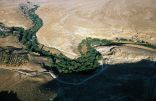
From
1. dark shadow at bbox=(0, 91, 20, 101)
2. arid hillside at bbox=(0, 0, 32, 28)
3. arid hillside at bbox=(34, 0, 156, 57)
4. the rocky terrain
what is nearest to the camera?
dark shadow at bbox=(0, 91, 20, 101)

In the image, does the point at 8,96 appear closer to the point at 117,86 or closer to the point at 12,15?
the point at 117,86

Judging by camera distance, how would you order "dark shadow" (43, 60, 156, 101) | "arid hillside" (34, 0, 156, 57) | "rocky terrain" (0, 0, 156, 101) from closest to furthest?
"dark shadow" (43, 60, 156, 101) < "rocky terrain" (0, 0, 156, 101) < "arid hillside" (34, 0, 156, 57)

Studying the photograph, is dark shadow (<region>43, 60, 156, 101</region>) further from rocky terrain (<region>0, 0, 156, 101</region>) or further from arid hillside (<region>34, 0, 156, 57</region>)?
arid hillside (<region>34, 0, 156, 57</region>)

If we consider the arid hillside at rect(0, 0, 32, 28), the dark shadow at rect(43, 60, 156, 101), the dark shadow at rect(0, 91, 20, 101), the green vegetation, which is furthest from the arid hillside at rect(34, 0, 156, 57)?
the dark shadow at rect(0, 91, 20, 101)

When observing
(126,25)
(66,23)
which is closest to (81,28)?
(66,23)

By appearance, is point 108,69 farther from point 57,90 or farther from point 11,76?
point 11,76

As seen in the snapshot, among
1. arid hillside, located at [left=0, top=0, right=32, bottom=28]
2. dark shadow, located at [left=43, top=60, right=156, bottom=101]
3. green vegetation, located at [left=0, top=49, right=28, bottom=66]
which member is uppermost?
arid hillside, located at [left=0, top=0, right=32, bottom=28]

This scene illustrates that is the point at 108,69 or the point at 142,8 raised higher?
the point at 142,8

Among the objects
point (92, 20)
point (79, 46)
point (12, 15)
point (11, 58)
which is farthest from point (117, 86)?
point (12, 15)
